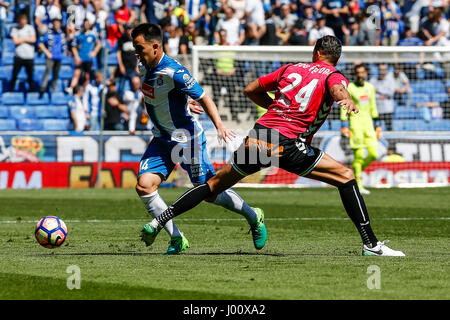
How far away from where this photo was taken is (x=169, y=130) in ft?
32.6

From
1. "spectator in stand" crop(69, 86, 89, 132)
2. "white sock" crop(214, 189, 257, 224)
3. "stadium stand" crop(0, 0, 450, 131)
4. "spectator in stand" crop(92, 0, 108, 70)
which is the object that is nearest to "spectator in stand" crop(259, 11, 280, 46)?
"stadium stand" crop(0, 0, 450, 131)

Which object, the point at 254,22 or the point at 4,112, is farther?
the point at 4,112

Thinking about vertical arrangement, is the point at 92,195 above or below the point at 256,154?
below

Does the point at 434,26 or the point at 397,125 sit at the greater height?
the point at 434,26

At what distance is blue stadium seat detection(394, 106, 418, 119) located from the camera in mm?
24953

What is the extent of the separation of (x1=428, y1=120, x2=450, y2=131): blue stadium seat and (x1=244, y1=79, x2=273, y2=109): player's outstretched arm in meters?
15.6

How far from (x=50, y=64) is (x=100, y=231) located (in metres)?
15.2

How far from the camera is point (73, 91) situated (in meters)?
26.2

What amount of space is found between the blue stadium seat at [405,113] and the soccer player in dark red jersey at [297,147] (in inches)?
618

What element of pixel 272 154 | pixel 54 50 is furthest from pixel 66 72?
pixel 272 154

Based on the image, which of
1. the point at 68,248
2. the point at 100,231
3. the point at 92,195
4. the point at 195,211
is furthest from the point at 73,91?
the point at 68,248

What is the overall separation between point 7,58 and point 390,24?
1142 cm

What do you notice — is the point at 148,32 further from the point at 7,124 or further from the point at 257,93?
the point at 7,124

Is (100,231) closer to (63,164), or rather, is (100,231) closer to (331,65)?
(331,65)
